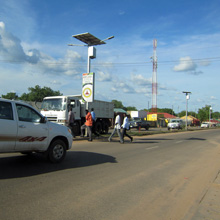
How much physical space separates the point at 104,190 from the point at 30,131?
2.70 meters

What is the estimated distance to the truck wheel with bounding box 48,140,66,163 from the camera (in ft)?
21.7

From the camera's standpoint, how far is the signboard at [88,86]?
15320 millimetres

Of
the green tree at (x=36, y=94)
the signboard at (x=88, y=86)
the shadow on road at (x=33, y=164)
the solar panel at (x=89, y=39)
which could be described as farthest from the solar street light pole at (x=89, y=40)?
the green tree at (x=36, y=94)

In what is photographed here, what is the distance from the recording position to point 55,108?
47.5 feet

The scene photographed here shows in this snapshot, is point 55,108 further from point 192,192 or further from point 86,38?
point 192,192

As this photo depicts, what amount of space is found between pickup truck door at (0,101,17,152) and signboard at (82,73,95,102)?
980 centimetres

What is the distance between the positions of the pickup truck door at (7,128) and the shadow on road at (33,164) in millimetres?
647

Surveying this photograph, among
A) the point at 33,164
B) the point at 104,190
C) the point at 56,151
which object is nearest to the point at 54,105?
the point at 56,151

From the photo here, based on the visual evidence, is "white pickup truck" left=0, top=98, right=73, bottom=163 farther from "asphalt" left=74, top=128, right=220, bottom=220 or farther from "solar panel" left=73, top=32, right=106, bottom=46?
"solar panel" left=73, top=32, right=106, bottom=46

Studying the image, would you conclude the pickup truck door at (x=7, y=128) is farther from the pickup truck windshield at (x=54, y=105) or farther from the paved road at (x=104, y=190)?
the pickup truck windshield at (x=54, y=105)

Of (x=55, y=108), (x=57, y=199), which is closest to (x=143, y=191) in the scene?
(x=57, y=199)

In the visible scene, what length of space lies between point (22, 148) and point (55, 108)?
8777 mm

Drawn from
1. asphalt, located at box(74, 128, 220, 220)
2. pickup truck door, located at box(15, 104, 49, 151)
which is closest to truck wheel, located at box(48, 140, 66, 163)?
pickup truck door, located at box(15, 104, 49, 151)

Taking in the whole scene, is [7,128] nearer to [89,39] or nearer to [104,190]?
[104,190]
